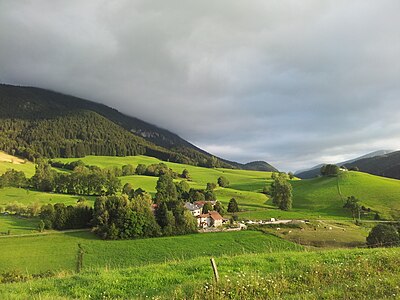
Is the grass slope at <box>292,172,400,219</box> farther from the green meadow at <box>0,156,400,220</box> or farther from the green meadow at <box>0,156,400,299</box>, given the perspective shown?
the green meadow at <box>0,156,400,299</box>

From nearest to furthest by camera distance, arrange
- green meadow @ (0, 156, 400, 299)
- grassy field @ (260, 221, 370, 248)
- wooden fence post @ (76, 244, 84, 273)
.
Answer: green meadow @ (0, 156, 400, 299) → wooden fence post @ (76, 244, 84, 273) → grassy field @ (260, 221, 370, 248)

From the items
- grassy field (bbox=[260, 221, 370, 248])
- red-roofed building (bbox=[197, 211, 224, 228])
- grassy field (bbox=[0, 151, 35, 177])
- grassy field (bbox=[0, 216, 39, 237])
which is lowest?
grassy field (bbox=[260, 221, 370, 248])

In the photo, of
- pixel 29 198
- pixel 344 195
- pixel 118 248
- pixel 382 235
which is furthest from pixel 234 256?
pixel 344 195

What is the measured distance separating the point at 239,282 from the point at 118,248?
55414 millimetres

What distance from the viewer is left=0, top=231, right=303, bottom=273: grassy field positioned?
165ft

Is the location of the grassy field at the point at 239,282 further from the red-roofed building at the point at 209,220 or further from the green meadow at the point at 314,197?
the green meadow at the point at 314,197

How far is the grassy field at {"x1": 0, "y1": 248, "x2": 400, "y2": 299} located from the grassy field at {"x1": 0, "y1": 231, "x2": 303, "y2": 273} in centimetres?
3621

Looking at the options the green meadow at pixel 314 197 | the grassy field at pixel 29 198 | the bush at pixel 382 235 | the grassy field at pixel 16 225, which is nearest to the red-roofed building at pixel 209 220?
the green meadow at pixel 314 197

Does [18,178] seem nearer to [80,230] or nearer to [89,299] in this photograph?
[80,230]

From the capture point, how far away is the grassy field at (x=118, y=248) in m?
50.2

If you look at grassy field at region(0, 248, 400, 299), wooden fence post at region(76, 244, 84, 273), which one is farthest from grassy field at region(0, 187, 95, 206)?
grassy field at region(0, 248, 400, 299)

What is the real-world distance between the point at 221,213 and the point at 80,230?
1701 inches

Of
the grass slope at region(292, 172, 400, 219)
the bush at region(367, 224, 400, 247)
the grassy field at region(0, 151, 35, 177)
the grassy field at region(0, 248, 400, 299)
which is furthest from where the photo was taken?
the grassy field at region(0, 151, 35, 177)

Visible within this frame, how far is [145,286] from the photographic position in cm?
1114
